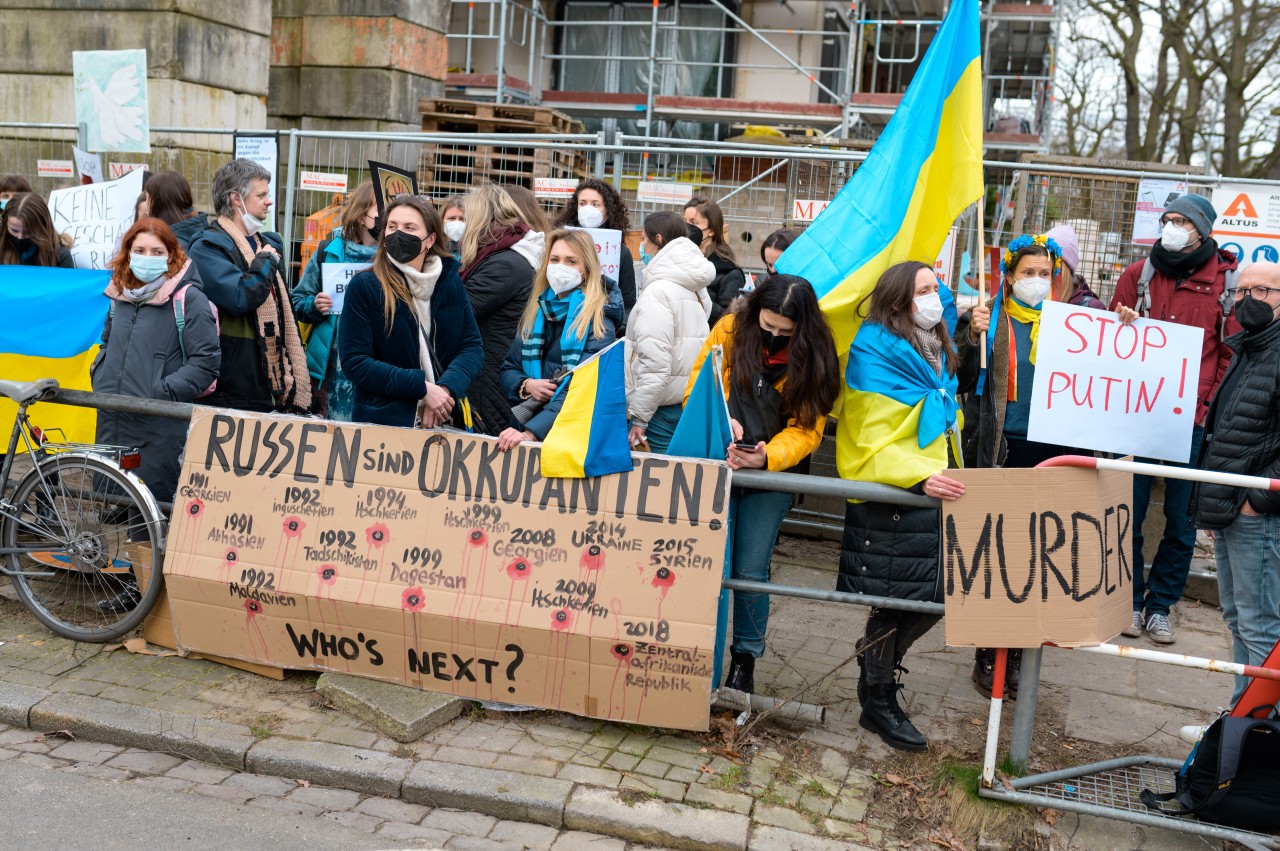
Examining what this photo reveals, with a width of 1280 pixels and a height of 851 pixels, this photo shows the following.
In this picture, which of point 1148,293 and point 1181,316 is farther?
point 1148,293

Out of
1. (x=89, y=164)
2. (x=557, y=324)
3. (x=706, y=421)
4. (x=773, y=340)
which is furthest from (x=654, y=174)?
(x=706, y=421)

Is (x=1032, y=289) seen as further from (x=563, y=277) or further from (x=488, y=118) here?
(x=488, y=118)

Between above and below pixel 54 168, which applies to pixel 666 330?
below

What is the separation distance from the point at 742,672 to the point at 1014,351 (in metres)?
2.16

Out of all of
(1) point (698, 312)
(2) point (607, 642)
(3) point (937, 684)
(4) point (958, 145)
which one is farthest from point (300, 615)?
(4) point (958, 145)

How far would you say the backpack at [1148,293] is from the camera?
6277 mm

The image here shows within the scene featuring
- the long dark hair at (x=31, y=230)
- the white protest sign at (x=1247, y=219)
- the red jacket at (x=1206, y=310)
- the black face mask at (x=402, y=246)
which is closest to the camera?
the black face mask at (x=402, y=246)

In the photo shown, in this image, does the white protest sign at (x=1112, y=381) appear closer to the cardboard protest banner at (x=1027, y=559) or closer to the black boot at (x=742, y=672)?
the cardboard protest banner at (x=1027, y=559)

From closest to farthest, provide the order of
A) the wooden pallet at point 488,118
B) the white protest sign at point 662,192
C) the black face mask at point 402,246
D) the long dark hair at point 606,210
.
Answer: the black face mask at point 402,246, the long dark hair at point 606,210, the white protest sign at point 662,192, the wooden pallet at point 488,118

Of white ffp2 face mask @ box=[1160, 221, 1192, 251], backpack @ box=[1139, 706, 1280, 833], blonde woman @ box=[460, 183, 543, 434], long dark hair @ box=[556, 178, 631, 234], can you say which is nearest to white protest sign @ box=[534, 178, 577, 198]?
long dark hair @ box=[556, 178, 631, 234]

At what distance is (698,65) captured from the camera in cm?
2067

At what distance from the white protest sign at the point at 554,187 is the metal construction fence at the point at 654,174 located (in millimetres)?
263

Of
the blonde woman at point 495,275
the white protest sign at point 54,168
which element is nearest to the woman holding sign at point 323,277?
the blonde woman at point 495,275

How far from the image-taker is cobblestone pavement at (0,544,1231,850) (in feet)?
13.3
